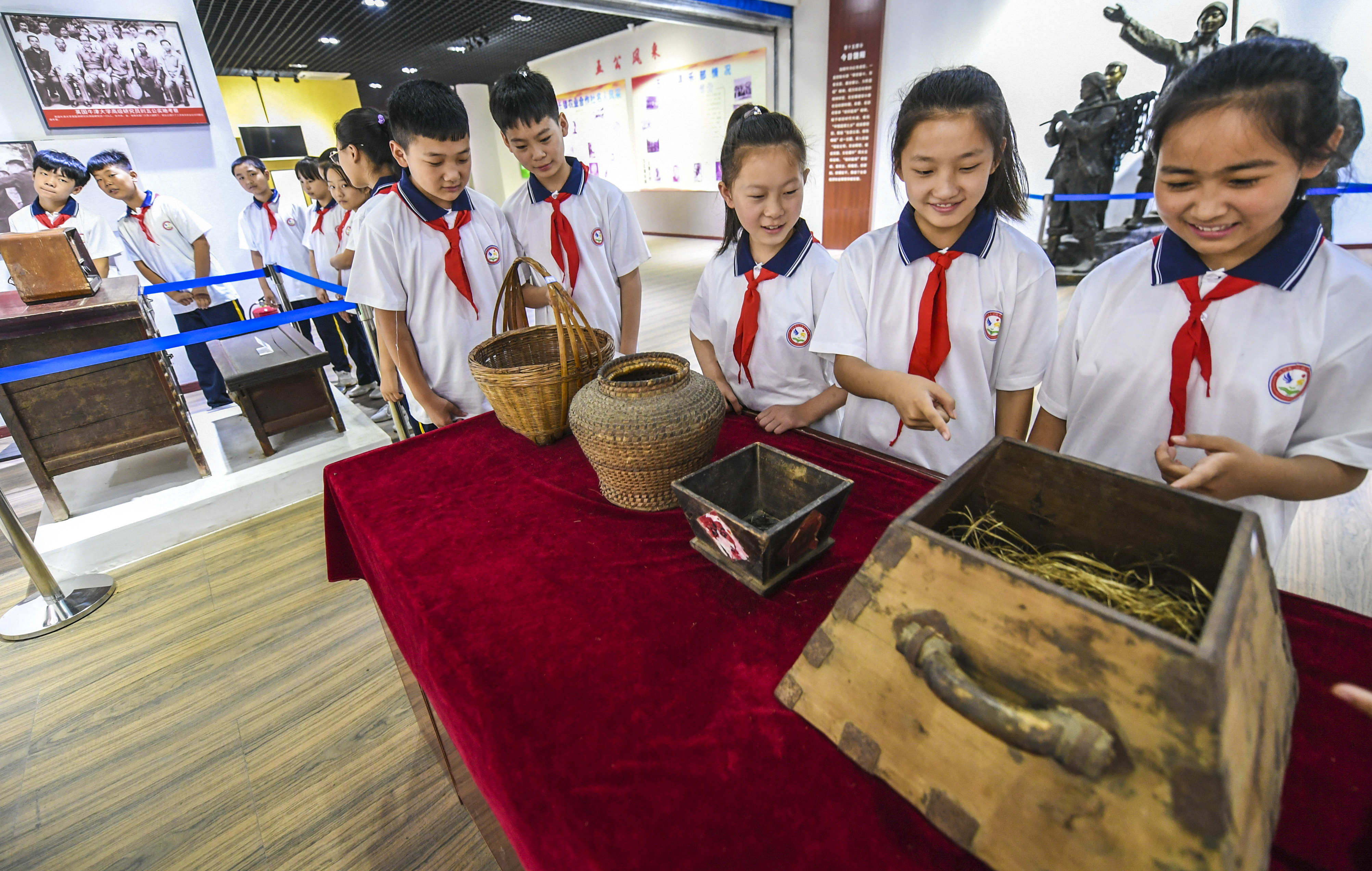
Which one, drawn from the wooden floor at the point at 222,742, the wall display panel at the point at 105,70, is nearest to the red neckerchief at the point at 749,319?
the wooden floor at the point at 222,742

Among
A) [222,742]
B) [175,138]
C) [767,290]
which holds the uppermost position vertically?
[175,138]

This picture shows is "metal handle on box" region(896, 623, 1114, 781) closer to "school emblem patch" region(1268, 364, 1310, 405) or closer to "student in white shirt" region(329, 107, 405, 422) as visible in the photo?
"school emblem patch" region(1268, 364, 1310, 405)

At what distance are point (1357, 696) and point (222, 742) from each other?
7.39 ft

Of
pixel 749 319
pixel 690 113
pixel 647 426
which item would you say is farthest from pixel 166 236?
pixel 690 113

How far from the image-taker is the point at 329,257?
4.12 meters

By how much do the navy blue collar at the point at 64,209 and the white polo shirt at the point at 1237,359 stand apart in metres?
5.15

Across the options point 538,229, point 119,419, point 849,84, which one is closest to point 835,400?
point 538,229

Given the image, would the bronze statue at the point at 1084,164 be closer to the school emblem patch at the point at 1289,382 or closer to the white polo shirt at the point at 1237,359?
the white polo shirt at the point at 1237,359

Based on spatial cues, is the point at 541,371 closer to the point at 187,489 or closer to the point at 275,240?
the point at 187,489

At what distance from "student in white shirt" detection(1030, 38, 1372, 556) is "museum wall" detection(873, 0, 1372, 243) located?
146 inches

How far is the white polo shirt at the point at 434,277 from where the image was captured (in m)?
1.76

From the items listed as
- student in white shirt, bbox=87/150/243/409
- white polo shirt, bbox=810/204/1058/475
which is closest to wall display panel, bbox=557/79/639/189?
student in white shirt, bbox=87/150/243/409

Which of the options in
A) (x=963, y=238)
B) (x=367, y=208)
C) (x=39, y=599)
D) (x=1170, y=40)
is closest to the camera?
(x=963, y=238)

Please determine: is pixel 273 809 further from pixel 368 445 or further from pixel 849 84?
pixel 849 84
